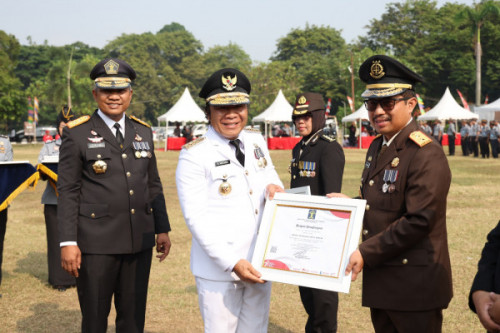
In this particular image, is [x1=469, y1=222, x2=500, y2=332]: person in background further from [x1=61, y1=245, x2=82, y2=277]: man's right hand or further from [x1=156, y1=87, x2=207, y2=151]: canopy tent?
[x1=156, y1=87, x2=207, y2=151]: canopy tent

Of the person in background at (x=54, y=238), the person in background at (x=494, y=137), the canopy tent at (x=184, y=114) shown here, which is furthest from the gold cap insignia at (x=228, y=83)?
the canopy tent at (x=184, y=114)

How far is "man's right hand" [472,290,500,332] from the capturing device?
8.01 feet

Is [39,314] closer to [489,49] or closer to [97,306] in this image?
[97,306]

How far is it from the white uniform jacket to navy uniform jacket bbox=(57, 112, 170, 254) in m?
0.83

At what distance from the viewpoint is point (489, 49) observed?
54781 mm

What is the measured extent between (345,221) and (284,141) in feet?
114

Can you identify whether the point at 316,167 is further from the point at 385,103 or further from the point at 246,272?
the point at 246,272

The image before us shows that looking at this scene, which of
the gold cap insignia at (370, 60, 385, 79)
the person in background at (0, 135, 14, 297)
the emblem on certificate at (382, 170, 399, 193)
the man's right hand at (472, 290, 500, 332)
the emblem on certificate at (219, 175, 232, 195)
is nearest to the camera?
the man's right hand at (472, 290, 500, 332)

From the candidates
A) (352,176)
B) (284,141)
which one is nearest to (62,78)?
(284,141)

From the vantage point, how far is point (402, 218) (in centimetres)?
292

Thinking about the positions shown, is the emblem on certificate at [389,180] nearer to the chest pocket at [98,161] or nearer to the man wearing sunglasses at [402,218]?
the man wearing sunglasses at [402,218]

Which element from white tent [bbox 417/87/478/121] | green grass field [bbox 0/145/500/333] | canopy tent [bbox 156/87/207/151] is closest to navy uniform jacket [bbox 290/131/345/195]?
green grass field [bbox 0/145/500/333]

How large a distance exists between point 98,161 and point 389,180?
2.12 metres

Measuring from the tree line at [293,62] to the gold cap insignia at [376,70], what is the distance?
1735 inches
